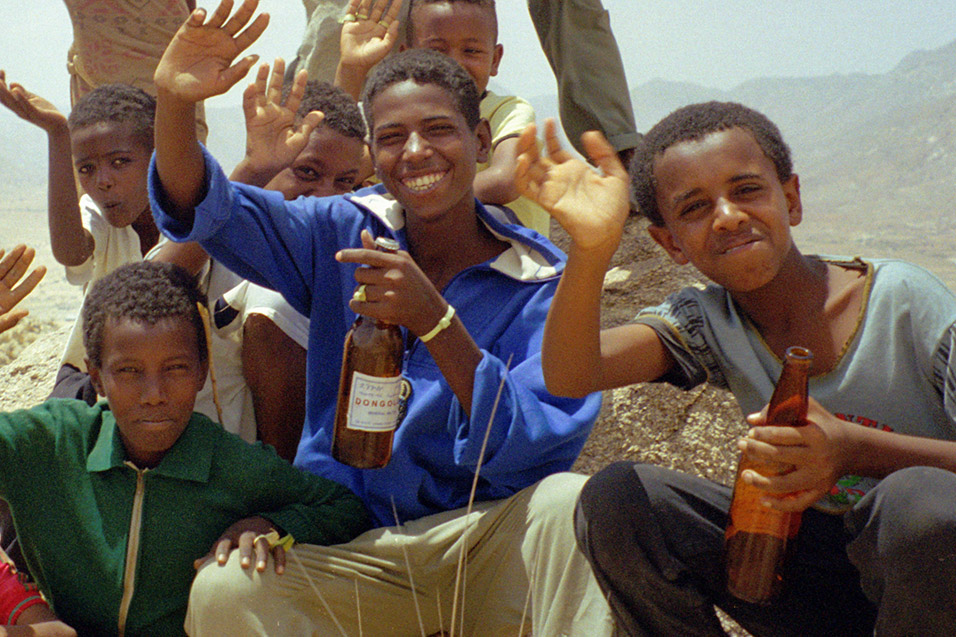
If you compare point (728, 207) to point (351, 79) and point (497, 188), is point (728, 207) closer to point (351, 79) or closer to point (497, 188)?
point (497, 188)

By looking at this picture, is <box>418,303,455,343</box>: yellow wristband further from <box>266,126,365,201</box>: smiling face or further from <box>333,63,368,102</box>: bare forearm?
<box>333,63,368,102</box>: bare forearm

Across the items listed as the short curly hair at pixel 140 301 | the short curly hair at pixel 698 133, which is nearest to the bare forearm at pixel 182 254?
the short curly hair at pixel 140 301

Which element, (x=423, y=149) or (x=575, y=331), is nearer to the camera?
(x=575, y=331)

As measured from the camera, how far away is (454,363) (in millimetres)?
A: 2197

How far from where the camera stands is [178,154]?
7.50 feet

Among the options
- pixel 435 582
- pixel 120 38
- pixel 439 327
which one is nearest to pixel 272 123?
pixel 439 327

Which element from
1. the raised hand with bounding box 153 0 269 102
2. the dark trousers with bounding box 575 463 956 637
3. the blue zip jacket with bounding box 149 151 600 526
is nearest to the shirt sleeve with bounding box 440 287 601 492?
the blue zip jacket with bounding box 149 151 600 526

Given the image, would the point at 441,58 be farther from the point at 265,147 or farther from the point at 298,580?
the point at 298,580

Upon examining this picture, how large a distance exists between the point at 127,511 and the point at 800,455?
1.80 meters

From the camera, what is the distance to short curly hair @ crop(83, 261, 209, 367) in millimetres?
2465

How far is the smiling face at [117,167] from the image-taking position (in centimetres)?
338

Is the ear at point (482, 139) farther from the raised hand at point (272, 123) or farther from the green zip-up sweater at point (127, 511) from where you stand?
the green zip-up sweater at point (127, 511)

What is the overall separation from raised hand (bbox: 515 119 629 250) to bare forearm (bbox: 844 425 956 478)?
27.4 inches

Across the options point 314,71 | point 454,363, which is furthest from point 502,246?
point 314,71
